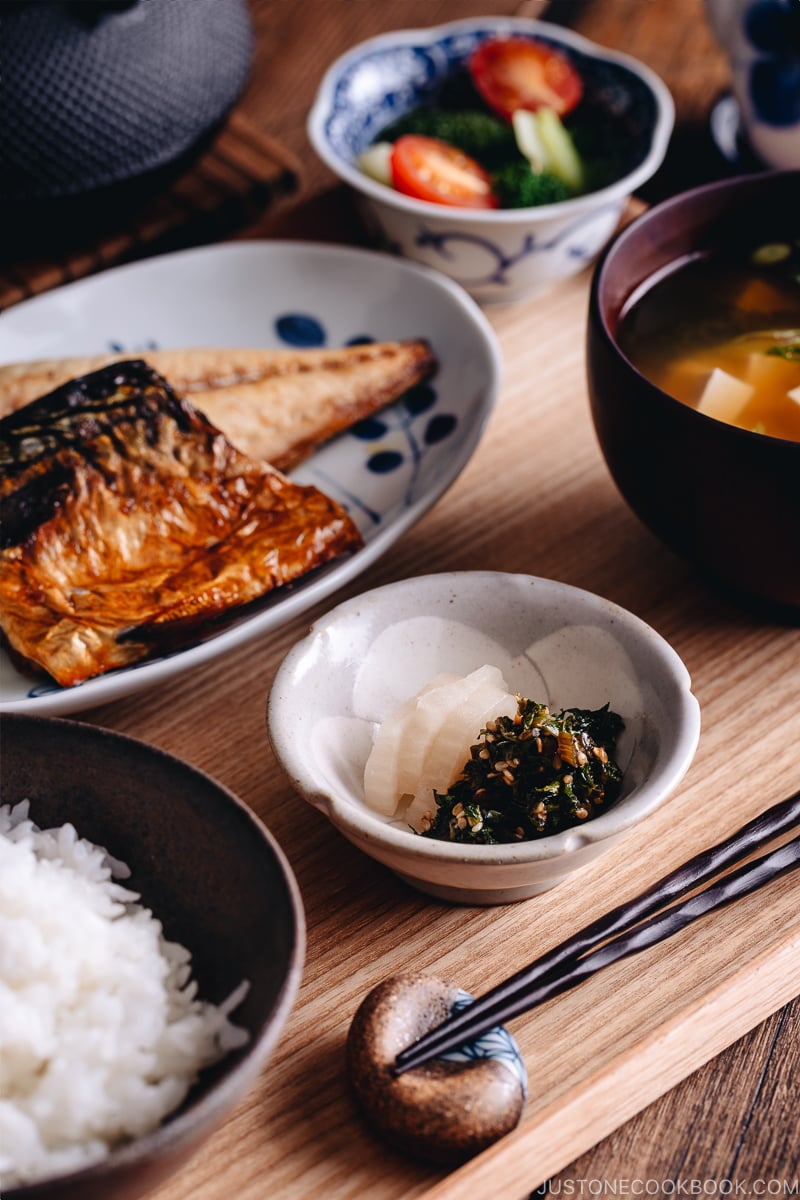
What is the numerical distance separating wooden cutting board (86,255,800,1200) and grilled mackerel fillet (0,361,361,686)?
5.9 inches

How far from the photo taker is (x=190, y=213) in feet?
9.23

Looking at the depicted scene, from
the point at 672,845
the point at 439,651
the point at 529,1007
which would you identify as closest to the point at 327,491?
the point at 439,651

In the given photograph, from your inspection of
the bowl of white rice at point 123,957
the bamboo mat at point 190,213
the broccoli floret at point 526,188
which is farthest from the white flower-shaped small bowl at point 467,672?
the bamboo mat at point 190,213

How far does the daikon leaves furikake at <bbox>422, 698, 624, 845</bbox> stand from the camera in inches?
53.4

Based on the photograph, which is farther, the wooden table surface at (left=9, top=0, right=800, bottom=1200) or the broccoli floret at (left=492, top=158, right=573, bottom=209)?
the broccoli floret at (left=492, top=158, right=573, bottom=209)

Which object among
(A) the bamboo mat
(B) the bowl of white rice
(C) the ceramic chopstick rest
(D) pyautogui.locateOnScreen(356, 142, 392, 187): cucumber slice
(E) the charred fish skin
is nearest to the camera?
(B) the bowl of white rice

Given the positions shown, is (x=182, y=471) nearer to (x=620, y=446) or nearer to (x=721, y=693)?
(x=620, y=446)

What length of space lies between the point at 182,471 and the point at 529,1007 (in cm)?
107

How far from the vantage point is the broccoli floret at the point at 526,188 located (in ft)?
8.18

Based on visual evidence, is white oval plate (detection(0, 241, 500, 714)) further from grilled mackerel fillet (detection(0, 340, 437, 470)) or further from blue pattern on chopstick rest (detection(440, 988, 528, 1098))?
blue pattern on chopstick rest (detection(440, 988, 528, 1098))

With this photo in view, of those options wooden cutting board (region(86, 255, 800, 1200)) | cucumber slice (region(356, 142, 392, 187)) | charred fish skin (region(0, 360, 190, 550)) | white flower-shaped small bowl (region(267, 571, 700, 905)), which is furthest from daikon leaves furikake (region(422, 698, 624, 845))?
cucumber slice (region(356, 142, 392, 187))

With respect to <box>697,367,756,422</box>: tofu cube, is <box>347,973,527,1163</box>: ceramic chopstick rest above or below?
below

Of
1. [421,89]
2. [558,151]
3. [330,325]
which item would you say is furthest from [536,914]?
[421,89]

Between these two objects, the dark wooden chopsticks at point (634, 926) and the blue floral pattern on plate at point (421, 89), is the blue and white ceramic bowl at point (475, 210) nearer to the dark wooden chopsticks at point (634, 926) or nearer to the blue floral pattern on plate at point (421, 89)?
the blue floral pattern on plate at point (421, 89)
